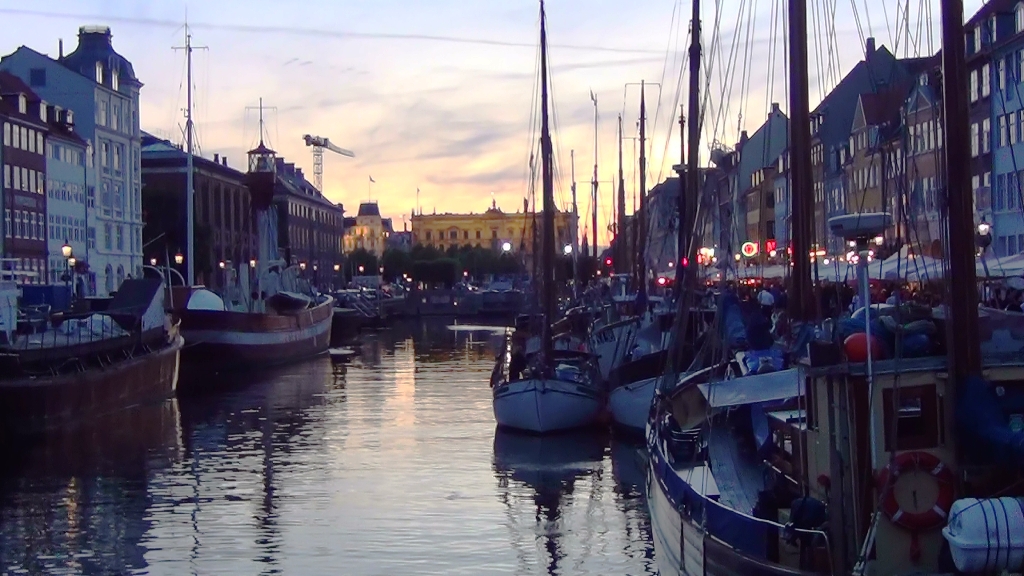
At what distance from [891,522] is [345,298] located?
360ft

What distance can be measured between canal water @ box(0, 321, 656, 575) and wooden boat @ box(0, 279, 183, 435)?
92 cm

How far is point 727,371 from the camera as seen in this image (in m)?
24.4

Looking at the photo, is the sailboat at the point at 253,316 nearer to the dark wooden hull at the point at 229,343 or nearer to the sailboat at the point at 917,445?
the dark wooden hull at the point at 229,343

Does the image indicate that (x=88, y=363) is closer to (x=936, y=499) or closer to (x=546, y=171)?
(x=546, y=171)

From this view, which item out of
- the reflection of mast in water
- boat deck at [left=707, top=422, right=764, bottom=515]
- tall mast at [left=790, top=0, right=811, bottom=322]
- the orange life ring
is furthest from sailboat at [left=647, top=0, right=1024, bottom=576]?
the reflection of mast in water

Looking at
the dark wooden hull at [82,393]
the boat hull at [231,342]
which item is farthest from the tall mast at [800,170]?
the boat hull at [231,342]

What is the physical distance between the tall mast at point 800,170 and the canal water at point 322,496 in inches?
199

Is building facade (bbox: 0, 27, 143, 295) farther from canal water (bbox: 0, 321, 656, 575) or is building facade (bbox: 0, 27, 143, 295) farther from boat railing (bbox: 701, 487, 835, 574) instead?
boat railing (bbox: 701, 487, 835, 574)

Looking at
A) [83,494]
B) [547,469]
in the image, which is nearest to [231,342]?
[547,469]

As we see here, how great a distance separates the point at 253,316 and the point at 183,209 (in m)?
47.8

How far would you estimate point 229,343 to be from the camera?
65.9 meters

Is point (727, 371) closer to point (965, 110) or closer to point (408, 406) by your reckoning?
point (965, 110)

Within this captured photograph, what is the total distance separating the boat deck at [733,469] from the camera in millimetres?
19047

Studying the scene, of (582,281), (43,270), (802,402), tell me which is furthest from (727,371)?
(582,281)
